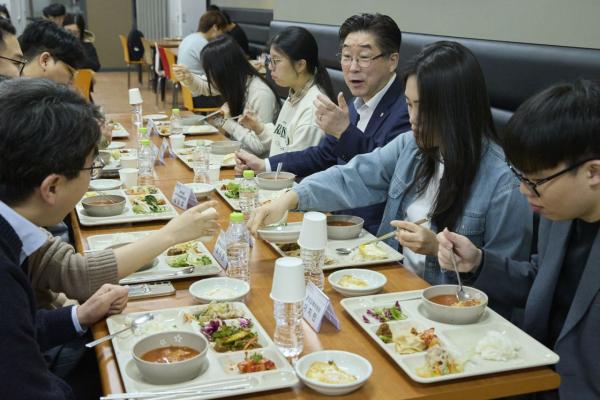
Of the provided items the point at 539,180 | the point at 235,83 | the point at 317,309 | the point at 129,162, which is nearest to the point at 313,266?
the point at 317,309

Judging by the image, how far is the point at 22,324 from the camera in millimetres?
1135

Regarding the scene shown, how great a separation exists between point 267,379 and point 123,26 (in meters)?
12.7

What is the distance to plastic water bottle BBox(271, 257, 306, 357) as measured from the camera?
52.6 inches

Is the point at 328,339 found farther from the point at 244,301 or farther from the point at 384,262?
the point at 384,262

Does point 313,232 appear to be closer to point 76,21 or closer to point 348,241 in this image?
point 348,241

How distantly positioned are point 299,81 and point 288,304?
7.14ft

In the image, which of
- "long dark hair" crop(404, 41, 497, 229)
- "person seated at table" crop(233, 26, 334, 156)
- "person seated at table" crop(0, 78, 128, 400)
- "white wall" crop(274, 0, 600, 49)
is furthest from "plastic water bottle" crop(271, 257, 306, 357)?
"person seated at table" crop(233, 26, 334, 156)

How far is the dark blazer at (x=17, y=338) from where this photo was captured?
110 centimetres

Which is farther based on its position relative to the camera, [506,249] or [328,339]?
[506,249]

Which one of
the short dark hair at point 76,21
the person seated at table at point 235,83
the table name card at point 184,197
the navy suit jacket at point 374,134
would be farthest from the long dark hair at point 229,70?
the short dark hair at point 76,21

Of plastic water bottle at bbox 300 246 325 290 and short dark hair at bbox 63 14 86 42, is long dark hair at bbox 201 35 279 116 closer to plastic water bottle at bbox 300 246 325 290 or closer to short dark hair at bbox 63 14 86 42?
plastic water bottle at bbox 300 246 325 290

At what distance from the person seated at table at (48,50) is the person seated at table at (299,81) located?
1038 millimetres

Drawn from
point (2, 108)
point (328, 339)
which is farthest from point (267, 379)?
point (2, 108)

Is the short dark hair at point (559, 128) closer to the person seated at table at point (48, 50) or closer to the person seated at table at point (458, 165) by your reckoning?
the person seated at table at point (458, 165)
